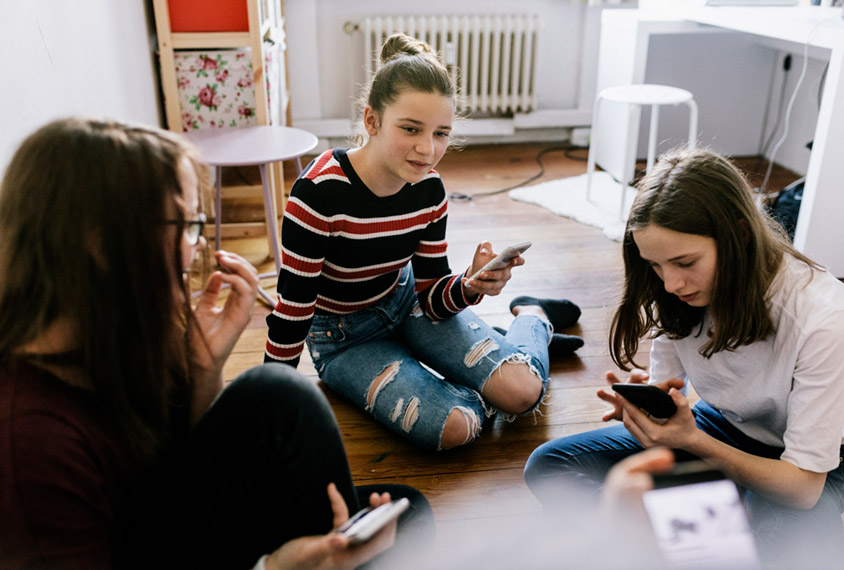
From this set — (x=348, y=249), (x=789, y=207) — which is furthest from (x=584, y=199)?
(x=348, y=249)

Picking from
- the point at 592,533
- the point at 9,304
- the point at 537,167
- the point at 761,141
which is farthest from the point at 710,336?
the point at 761,141

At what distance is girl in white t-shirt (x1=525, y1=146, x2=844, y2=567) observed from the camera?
958mm

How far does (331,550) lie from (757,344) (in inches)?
26.7

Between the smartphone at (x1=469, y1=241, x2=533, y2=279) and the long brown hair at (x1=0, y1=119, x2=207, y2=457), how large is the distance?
729mm

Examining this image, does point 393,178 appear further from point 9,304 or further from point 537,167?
point 537,167

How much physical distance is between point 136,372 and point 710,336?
31.6 inches

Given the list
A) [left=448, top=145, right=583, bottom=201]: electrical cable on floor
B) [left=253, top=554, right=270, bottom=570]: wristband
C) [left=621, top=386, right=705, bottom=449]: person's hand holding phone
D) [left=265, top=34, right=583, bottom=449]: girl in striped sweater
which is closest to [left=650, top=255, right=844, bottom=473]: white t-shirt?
[left=621, top=386, right=705, bottom=449]: person's hand holding phone

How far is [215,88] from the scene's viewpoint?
2.22 meters

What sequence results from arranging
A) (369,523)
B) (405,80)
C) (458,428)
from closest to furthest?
(369,523), (405,80), (458,428)

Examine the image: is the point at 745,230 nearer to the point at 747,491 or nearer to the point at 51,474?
the point at 747,491

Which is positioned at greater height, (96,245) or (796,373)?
(96,245)

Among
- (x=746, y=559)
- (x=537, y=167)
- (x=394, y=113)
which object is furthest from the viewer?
(x=537, y=167)

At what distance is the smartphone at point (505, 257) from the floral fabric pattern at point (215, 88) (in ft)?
3.92

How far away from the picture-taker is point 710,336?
3.55ft
